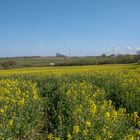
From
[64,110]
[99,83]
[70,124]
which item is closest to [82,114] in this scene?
[70,124]

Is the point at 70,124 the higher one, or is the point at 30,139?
the point at 70,124

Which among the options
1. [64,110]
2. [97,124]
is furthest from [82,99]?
[97,124]

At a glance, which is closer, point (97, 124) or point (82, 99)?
point (97, 124)

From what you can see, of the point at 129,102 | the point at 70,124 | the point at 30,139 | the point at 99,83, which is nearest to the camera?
the point at 70,124

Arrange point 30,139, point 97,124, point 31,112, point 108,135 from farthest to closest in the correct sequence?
1. point 31,112
2. point 30,139
3. point 97,124
4. point 108,135

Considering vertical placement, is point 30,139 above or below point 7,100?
below

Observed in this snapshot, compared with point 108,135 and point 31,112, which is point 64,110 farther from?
point 108,135

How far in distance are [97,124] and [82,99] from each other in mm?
3191

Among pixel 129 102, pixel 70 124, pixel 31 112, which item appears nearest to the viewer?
pixel 70 124

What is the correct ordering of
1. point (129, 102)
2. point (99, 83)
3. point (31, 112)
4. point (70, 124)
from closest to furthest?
point (70, 124), point (31, 112), point (129, 102), point (99, 83)

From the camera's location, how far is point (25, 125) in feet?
25.5

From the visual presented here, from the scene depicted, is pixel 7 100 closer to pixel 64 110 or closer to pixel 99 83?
pixel 64 110

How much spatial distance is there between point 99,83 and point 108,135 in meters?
9.45

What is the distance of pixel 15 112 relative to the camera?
26.7 ft
